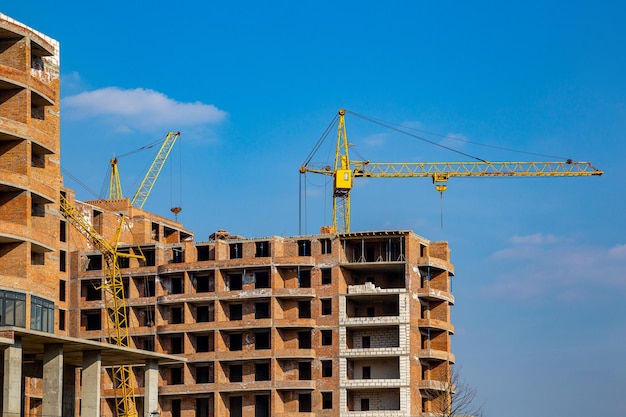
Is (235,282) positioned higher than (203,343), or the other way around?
(235,282)

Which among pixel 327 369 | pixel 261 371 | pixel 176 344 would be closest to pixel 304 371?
pixel 327 369

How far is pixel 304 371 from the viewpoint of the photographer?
15300 centimetres

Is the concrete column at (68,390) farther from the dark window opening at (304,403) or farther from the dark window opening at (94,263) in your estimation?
the dark window opening at (94,263)

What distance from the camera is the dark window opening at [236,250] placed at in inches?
6210

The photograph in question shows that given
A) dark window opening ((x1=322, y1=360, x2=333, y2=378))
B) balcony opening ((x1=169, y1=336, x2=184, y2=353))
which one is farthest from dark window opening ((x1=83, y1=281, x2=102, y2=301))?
dark window opening ((x1=322, y1=360, x2=333, y2=378))

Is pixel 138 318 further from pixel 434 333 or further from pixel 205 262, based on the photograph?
pixel 434 333

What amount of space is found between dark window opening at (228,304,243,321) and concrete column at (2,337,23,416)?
6979 cm

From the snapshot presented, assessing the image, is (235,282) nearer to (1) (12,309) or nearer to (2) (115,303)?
(2) (115,303)

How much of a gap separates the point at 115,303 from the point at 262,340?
1677 centimetres

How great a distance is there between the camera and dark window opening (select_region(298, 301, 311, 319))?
15438cm

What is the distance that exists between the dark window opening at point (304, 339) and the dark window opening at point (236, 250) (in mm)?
11548

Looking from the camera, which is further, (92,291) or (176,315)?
(92,291)

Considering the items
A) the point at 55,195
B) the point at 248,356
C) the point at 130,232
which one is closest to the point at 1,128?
the point at 55,195

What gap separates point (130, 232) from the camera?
169 metres
